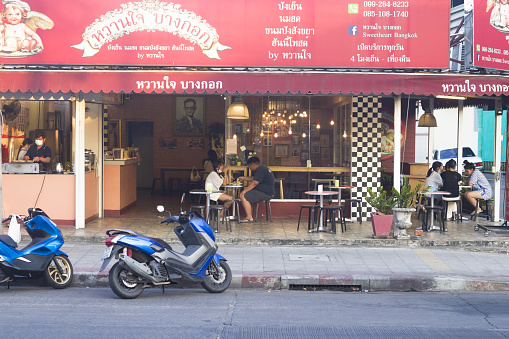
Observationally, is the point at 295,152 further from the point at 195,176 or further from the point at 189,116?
the point at 189,116

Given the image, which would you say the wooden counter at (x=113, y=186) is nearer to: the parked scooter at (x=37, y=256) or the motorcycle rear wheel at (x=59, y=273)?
the parked scooter at (x=37, y=256)

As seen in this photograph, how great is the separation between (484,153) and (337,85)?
2785 cm

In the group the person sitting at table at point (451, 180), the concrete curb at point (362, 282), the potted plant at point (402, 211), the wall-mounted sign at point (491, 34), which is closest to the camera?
the concrete curb at point (362, 282)

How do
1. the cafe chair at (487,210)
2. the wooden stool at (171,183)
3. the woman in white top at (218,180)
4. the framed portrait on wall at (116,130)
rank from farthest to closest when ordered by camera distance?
1. the wooden stool at (171,183)
2. the framed portrait on wall at (116,130)
3. the cafe chair at (487,210)
4. the woman in white top at (218,180)

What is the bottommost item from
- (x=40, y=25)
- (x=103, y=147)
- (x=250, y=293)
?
(x=250, y=293)

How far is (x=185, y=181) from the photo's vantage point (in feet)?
71.2

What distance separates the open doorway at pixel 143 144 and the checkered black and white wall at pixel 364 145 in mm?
9563

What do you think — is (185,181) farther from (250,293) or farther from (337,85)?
(250,293)

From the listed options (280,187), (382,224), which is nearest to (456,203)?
(382,224)

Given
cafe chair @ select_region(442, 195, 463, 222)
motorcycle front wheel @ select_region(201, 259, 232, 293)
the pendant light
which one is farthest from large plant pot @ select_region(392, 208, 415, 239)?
motorcycle front wheel @ select_region(201, 259, 232, 293)

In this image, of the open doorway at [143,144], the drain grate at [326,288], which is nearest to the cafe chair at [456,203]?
the drain grate at [326,288]

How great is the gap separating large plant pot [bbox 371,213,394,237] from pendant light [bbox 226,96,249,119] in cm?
418

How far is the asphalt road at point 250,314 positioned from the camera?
6.59 meters

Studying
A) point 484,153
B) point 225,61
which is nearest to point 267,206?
point 225,61
